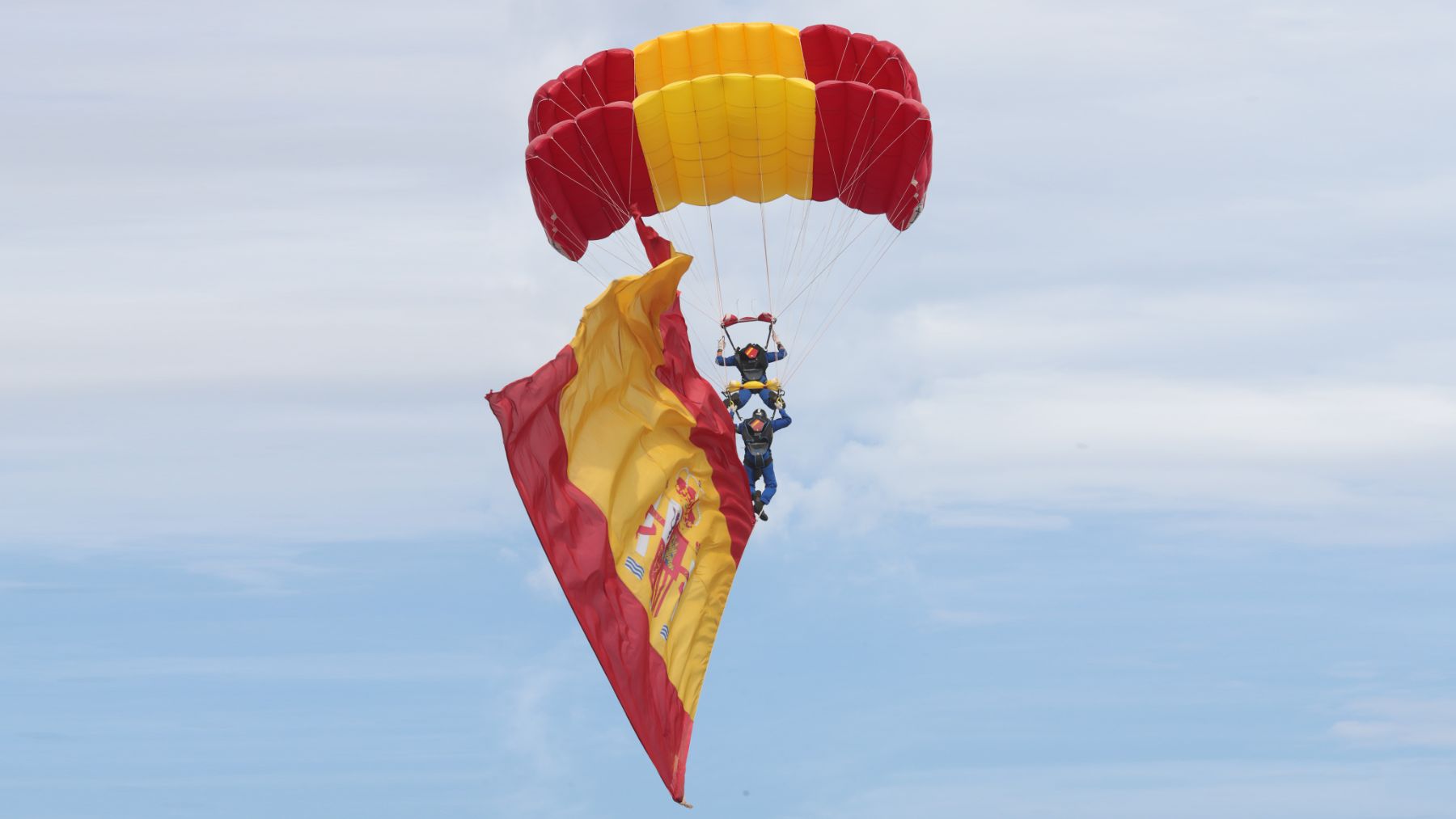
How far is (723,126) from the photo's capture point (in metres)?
23.4

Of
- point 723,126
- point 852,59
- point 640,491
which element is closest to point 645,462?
point 640,491

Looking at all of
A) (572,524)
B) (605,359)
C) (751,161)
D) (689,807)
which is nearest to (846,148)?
(751,161)

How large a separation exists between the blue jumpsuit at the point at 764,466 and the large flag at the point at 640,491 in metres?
0.19

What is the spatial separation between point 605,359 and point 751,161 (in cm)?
379

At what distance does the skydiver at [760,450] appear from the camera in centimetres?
2322

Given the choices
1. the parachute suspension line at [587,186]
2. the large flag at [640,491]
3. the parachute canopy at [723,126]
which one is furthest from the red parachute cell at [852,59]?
the large flag at [640,491]

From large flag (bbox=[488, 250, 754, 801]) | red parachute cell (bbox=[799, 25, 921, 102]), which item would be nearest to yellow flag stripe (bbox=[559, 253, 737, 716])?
large flag (bbox=[488, 250, 754, 801])

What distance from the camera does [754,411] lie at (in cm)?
2327

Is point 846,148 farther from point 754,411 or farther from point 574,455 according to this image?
point 574,455

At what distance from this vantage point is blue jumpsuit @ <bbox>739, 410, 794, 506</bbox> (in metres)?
23.4

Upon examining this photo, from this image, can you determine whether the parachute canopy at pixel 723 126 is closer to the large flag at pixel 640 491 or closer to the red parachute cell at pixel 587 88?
the red parachute cell at pixel 587 88

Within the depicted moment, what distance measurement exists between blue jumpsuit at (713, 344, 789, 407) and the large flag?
0.99 feet

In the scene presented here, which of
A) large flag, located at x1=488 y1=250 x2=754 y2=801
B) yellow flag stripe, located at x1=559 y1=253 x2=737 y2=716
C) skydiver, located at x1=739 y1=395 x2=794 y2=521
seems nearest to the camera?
large flag, located at x1=488 y1=250 x2=754 y2=801

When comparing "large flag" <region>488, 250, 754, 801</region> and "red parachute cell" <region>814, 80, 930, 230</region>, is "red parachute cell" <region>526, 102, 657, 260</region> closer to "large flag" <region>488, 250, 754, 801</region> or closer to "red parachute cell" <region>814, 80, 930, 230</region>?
"large flag" <region>488, 250, 754, 801</region>
